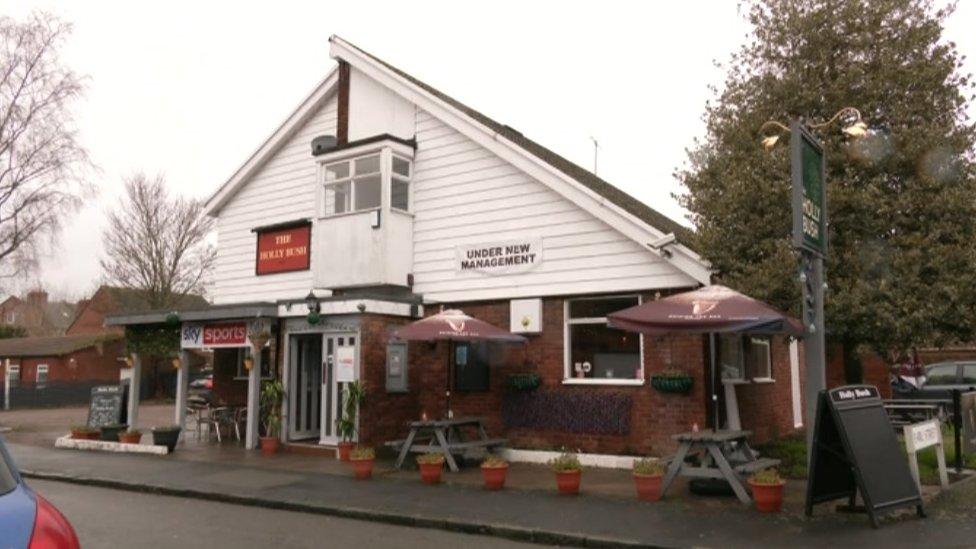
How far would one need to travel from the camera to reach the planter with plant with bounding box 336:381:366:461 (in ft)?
46.2

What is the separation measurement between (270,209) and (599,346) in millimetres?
9059

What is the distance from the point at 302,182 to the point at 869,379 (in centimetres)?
1533

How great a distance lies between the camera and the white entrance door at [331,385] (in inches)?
589

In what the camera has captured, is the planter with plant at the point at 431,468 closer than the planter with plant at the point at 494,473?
No

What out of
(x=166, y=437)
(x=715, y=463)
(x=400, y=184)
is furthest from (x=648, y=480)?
(x=166, y=437)

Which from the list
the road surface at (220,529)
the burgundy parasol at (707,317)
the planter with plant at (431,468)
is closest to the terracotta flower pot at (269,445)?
the road surface at (220,529)

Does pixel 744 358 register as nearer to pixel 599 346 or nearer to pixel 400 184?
pixel 599 346

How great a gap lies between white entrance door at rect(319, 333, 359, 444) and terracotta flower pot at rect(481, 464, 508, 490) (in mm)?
4633

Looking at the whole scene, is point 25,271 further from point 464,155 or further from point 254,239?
point 464,155

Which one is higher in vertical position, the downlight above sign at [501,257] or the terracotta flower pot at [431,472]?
the downlight above sign at [501,257]

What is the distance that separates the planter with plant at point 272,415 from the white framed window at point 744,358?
8242 millimetres

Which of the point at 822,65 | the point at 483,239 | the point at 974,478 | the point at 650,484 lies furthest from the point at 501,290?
the point at 974,478

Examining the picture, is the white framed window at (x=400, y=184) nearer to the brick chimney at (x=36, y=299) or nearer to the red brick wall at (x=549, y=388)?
the red brick wall at (x=549, y=388)

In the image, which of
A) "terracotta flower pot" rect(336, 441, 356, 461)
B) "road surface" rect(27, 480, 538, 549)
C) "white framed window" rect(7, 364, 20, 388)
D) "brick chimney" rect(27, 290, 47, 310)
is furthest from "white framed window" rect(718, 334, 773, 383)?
"brick chimney" rect(27, 290, 47, 310)
